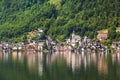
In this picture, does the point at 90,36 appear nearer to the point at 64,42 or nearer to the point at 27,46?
the point at 64,42

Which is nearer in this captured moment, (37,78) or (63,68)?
(37,78)

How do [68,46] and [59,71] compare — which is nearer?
[59,71]

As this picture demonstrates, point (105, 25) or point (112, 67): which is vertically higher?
point (105, 25)

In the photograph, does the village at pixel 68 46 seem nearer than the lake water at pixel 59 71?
No

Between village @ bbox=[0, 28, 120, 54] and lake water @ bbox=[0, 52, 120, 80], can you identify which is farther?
village @ bbox=[0, 28, 120, 54]

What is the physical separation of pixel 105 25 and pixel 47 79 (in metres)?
115

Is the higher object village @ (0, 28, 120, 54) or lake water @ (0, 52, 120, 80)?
village @ (0, 28, 120, 54)

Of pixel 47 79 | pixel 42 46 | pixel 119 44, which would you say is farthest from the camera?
pixel 42 46

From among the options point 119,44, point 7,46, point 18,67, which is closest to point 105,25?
point 119,44

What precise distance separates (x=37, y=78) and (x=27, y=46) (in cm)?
10959

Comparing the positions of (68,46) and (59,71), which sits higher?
(68,46)

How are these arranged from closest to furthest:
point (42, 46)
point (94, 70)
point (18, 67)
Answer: point (94, 70), point (18, 67), point (42, 46)

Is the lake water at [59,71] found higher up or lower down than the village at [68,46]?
lower down

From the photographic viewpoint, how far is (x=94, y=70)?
320 feet
